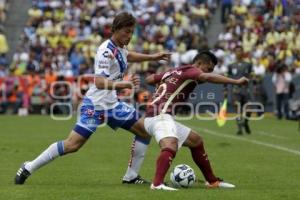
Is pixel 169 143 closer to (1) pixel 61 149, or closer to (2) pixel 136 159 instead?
(2) pixel 136 159

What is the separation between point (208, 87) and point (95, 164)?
2.70m

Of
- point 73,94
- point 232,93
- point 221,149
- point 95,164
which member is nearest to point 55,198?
point 95,164

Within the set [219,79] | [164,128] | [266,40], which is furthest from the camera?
[266,40]

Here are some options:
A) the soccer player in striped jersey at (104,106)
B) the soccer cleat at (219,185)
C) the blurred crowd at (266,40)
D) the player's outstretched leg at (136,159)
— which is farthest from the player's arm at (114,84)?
the blurred crowd at (266,40)

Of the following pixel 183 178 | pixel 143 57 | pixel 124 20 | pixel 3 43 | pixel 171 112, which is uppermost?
pixel 124 20

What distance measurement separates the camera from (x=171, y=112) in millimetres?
10883

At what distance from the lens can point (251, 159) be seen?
15117 millimetres

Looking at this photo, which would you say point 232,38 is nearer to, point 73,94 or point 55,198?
point 73,94

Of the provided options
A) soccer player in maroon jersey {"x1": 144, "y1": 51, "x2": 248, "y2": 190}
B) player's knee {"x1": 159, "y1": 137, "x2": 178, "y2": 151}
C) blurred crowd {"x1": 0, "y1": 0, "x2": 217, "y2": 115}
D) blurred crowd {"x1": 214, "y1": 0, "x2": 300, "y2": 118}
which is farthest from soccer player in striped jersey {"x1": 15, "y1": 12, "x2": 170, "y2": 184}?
blurred crowd {"x1": 0, "y1": 0, "x2": 217, "y2": 115}

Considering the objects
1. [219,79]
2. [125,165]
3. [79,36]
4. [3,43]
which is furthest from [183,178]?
[3,43]

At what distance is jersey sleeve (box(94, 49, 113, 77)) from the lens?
10602 mm

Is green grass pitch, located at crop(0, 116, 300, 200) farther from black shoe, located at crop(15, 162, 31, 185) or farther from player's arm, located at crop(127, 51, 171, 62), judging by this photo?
player's arm, located at crop(127, 51, 171, 62)

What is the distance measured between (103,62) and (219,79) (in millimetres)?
1470

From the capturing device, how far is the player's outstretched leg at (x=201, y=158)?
10922 mm
